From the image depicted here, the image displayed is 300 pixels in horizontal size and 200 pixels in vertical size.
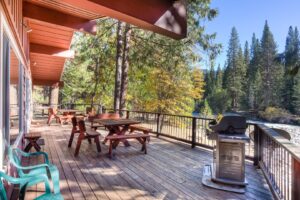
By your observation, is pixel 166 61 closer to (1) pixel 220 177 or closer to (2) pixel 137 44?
(2) pixel 137 44

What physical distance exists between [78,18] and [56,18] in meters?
0.47

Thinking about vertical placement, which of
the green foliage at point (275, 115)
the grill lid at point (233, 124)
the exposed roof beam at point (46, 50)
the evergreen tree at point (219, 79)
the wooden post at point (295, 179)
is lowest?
the green foliage at point (275, 115)

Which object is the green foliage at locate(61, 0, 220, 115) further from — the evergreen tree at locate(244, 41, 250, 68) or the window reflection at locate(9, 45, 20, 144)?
the evergreen tree at locate(244, 41, 250, 68)

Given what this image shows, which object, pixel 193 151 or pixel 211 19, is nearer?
pixel 193 151

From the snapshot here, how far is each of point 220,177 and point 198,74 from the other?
1676cm

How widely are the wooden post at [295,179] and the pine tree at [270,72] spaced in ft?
119

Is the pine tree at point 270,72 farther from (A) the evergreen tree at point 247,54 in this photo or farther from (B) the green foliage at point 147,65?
(B) the green foliage at point 147,65

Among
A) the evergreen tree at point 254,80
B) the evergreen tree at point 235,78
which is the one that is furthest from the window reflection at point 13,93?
the evergreen tree at point 235,78

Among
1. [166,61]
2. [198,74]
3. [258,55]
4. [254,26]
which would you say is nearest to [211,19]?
[166,61]

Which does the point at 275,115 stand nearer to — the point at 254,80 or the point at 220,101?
the point at 254,80

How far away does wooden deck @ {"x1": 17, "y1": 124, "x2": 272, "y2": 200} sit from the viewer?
2.93 metres

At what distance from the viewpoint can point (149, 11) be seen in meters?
2.45

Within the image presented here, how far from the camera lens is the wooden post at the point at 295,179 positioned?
1.81 meters

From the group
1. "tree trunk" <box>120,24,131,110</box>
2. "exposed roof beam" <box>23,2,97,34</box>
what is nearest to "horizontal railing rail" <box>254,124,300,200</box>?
"exposed roof beam" <box>23,2,97,34</box>
